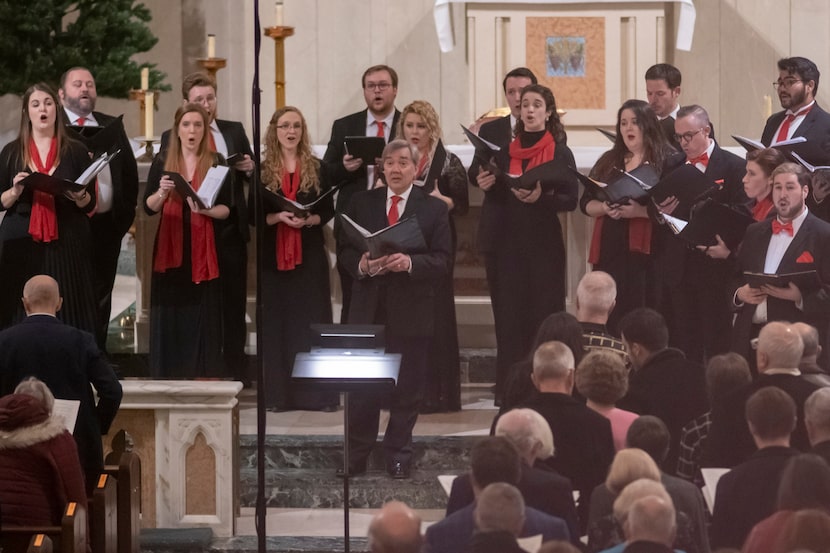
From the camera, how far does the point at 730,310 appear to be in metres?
7.62

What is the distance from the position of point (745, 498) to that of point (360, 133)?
3696 millimetres

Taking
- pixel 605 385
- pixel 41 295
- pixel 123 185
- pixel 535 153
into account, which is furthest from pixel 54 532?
pixel 535 153

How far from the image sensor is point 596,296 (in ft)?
20.0

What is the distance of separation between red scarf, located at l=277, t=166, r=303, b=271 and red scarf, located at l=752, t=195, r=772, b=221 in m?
2.32

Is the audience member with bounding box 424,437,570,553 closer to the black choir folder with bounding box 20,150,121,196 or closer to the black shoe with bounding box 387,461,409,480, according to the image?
the black shoe with bounding box 387,461,409,480

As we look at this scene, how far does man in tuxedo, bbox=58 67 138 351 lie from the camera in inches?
315

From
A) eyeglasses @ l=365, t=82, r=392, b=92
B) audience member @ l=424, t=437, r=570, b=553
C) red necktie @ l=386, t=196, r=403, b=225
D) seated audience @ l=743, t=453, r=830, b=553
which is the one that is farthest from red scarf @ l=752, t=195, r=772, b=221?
audience member @ l=424, t=437, r=570, b=553

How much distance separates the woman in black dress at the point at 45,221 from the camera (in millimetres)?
7582

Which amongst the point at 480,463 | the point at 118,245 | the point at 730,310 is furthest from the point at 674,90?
the point at 480,463

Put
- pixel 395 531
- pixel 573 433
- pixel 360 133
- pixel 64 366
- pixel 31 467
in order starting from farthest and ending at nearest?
pixel 360 133 < pixel 64 366 < pixel 31 467 < pixel 573 433 < pixel 395 531

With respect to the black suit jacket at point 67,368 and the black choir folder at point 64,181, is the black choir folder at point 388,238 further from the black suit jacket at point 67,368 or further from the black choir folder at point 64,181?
the black suit jacket at point 67,368

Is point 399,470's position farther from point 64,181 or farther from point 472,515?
point 472,515

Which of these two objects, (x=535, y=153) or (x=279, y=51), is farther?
(x=279, y=51)

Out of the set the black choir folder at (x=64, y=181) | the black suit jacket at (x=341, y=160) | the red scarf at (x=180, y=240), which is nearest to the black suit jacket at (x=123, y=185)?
the red scarf at (x=180, y=240)
